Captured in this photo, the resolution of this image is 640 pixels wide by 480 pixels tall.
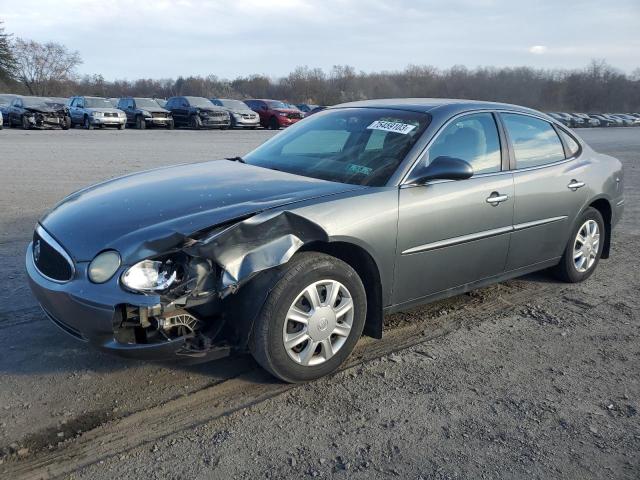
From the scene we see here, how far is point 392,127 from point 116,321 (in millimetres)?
2313

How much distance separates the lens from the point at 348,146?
4.17m

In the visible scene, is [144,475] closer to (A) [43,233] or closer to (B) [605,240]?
(A) [43,233]

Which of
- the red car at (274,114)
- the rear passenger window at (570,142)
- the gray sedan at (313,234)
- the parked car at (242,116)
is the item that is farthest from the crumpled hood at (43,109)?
the rear passenger window at (570,142)

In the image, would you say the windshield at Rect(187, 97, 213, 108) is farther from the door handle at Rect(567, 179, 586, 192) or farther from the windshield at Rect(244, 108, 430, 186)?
the door handle at Rect(567, 179, 586, 192)

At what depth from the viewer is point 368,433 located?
9.43ft

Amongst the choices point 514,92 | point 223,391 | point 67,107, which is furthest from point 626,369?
point 514,92

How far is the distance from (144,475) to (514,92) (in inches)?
3774

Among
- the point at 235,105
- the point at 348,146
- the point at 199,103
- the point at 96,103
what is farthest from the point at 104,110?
the point at 348,146

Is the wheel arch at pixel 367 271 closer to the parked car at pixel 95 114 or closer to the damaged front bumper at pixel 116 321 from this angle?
the damaged front bumper at pixel 116 321

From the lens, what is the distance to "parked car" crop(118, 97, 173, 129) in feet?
93.0

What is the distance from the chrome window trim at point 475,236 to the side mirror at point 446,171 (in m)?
0.43

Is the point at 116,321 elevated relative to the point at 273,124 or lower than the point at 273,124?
lower

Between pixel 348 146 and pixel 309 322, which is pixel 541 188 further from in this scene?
pixel 309 322

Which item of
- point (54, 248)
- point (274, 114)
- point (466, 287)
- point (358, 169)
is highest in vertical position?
point (274, 114)
